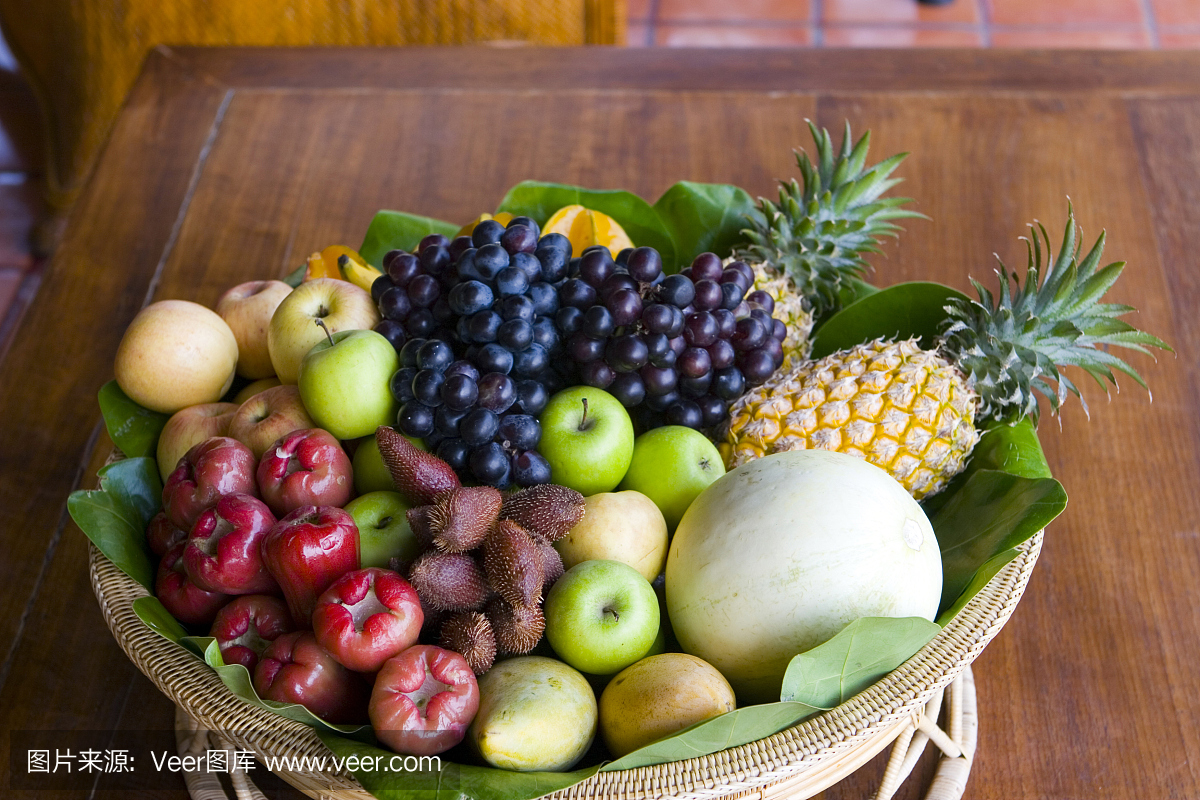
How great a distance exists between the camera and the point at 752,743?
0.71 metres

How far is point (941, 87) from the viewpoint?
1583mm

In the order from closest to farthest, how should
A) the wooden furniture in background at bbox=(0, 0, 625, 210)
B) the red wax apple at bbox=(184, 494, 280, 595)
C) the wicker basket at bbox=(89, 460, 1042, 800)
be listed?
Answer: the wicker basket at bbox=(89, 460, 1042, 800) → the red wax apple at bbox=(184, 494, 280, 595) → the wooden furniture in background at bbox=(0, 0, 625, 210)

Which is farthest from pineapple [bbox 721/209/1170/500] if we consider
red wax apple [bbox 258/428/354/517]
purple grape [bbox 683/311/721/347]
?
red wax apple [bbox 258/428/354/517]

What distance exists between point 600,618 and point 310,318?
478 millimetres

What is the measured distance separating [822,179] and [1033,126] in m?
0.58

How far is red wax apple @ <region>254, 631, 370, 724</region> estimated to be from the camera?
2.46ft

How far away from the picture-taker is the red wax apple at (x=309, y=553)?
759mm

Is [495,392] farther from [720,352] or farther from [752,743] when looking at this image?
[752,743]

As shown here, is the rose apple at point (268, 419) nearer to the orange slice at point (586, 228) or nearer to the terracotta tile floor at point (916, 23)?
the orange slice at point (586, 228)

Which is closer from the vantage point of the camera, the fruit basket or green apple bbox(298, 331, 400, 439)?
the fruit basket

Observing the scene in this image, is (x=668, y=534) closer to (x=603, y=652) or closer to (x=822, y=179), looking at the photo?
(x=603, y=652)

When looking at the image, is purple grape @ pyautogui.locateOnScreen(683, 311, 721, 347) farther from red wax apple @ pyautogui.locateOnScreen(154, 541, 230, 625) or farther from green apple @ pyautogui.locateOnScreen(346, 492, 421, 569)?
red wax apple @ pyautogui.locateOnScreen(154, 541, 230, 625)

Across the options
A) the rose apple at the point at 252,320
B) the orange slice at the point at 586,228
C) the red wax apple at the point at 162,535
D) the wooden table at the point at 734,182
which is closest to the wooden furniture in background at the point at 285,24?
the wooden table at the point at 734,182

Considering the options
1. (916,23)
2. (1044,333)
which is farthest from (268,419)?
(916,23)
